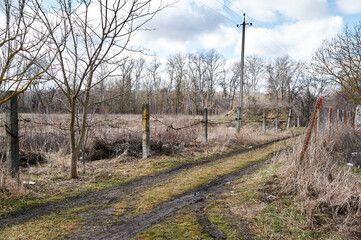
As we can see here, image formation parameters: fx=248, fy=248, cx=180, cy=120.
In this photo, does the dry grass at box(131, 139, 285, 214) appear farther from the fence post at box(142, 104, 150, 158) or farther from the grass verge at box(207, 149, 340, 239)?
the fence post at box(142, 104, 150, 158)

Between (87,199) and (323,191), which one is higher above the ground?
(323,191)

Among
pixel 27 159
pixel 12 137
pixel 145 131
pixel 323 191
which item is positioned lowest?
pixel 27 159

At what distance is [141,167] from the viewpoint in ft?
22.9

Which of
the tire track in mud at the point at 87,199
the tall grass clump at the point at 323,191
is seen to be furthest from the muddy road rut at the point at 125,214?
the tall grass clump at the point at 323,191

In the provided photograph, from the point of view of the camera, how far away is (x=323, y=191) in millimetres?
3814

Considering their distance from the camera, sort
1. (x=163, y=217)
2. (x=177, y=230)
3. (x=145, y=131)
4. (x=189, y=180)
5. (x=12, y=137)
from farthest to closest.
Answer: (x=145, y=131) < (x=189, y=180) < (x=12, y=137) < (x=163, y=217) < (x=177, y=230)

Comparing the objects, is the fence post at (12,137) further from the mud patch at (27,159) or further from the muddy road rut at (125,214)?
the mud patch at (27,159)

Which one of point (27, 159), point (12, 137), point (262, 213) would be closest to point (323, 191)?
point (262, 213)

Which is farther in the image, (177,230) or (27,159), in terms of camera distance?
(27,159)

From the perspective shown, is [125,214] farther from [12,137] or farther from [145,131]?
[145,131]

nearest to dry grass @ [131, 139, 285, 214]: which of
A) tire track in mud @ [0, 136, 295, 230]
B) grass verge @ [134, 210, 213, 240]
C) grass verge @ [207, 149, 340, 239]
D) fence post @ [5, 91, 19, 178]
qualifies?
tire track in mud @ [0, 136, 295, 230]

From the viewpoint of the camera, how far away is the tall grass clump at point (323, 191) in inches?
128

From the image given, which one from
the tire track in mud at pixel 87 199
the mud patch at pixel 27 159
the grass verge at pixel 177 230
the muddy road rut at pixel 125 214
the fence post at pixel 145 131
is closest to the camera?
the grass verge at pixel 177 230

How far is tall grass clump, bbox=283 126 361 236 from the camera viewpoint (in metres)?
3.25
